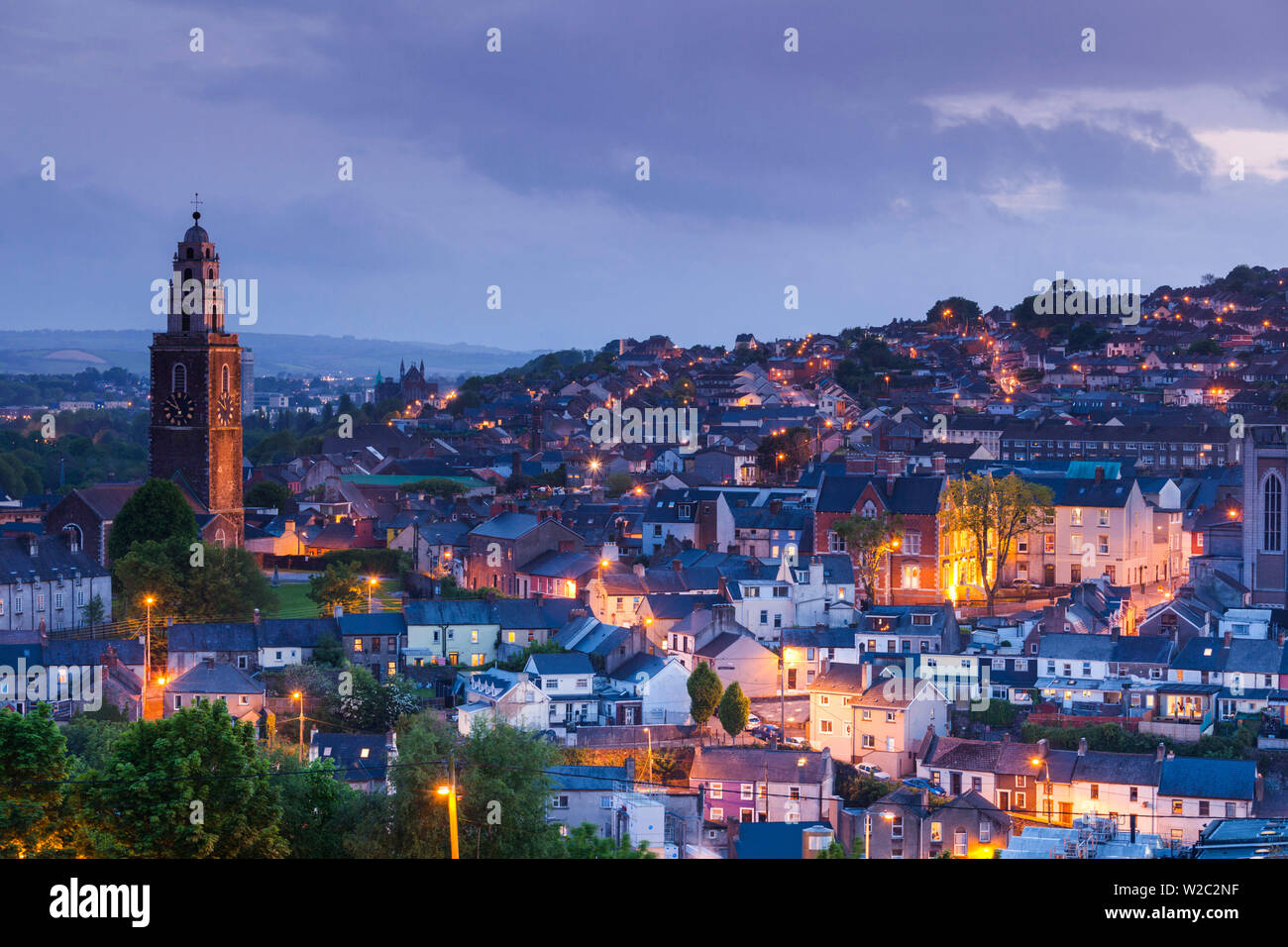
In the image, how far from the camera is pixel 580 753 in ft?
93.8

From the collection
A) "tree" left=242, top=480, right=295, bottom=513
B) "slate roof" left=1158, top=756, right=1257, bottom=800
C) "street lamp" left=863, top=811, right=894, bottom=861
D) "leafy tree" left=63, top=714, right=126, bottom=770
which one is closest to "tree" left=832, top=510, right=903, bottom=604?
"slate roof" left=1158, top=756, right=1257, bottom=800

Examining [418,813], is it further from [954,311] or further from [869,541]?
[954,311]

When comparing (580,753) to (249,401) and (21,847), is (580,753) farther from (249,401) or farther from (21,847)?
(249,401)

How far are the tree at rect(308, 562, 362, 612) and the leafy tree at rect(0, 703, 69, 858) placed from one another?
2233 centimetres

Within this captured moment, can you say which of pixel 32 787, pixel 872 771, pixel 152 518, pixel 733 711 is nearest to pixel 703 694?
pixel 733 711

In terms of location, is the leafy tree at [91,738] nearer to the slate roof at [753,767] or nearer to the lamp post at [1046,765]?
the slate roof at [753,767]

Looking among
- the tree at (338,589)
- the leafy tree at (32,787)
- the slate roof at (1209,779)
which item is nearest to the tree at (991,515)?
the slate roof at (1209,779)

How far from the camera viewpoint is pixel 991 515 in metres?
43.3

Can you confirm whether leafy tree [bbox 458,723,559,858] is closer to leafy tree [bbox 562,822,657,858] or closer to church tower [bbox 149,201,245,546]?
leafy tree [bbox 562,822,657,858]

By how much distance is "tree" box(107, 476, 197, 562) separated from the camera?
1690 inches

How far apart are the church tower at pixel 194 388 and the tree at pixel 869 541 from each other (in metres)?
17.4

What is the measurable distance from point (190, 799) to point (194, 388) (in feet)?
107
